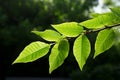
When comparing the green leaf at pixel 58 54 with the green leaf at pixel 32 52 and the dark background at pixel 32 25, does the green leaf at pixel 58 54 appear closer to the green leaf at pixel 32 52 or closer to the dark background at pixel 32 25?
the green leaf at pixel 32 52

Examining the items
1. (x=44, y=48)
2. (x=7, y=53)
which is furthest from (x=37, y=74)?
(x=44, y=48)

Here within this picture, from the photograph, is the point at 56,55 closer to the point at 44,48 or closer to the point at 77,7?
the point at 44,48

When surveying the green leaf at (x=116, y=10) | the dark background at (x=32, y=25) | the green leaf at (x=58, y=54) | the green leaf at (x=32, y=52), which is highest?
the green leaf at (x=116, y=10)

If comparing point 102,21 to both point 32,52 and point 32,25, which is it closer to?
point 32,52

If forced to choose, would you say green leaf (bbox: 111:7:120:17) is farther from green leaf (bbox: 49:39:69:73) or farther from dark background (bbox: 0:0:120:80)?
dark background (bbox: 0:0:120:80)

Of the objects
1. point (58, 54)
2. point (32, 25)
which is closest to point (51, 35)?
point (58, 54)

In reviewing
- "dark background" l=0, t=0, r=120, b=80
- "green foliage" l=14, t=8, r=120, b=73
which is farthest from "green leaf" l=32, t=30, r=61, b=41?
"dark background" l=0, t=0, r=120, b=80

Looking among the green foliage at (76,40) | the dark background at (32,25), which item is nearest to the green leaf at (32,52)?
the green foliage at (76,40)
